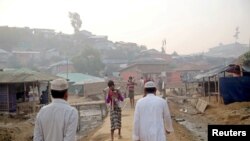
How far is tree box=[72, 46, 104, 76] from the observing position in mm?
40062

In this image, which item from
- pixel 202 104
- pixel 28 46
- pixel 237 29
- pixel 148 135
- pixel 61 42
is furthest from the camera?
pixel 237 29

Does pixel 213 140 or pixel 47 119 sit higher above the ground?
pixel 47 119

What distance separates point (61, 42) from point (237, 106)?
4235cm

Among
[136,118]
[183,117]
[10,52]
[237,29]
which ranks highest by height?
[237,29]

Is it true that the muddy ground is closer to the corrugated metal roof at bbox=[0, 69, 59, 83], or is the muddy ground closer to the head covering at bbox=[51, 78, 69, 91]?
the corrugated metal roof at bbox=[0, 69, 59, 83]

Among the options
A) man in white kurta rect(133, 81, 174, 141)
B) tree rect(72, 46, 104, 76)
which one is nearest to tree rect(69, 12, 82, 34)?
tree rect(72, 46, 104, 76)

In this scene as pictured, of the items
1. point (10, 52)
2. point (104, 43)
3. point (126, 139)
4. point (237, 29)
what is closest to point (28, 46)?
point (10, 52)

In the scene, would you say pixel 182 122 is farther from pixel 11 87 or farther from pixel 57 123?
pixel 57 123

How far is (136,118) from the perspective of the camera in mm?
5168

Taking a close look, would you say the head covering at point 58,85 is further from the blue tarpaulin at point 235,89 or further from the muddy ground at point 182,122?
the blue tarpaulin at point 235,89

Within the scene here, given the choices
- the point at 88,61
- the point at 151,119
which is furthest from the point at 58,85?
the point at 88,61

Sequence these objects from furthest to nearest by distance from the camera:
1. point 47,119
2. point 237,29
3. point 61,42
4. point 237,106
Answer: point 237,29 < point 61,42 < point 237,106 < point 47,119

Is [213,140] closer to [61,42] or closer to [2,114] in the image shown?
[2,114]

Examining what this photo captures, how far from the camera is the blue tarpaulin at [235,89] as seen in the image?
65.9ft
